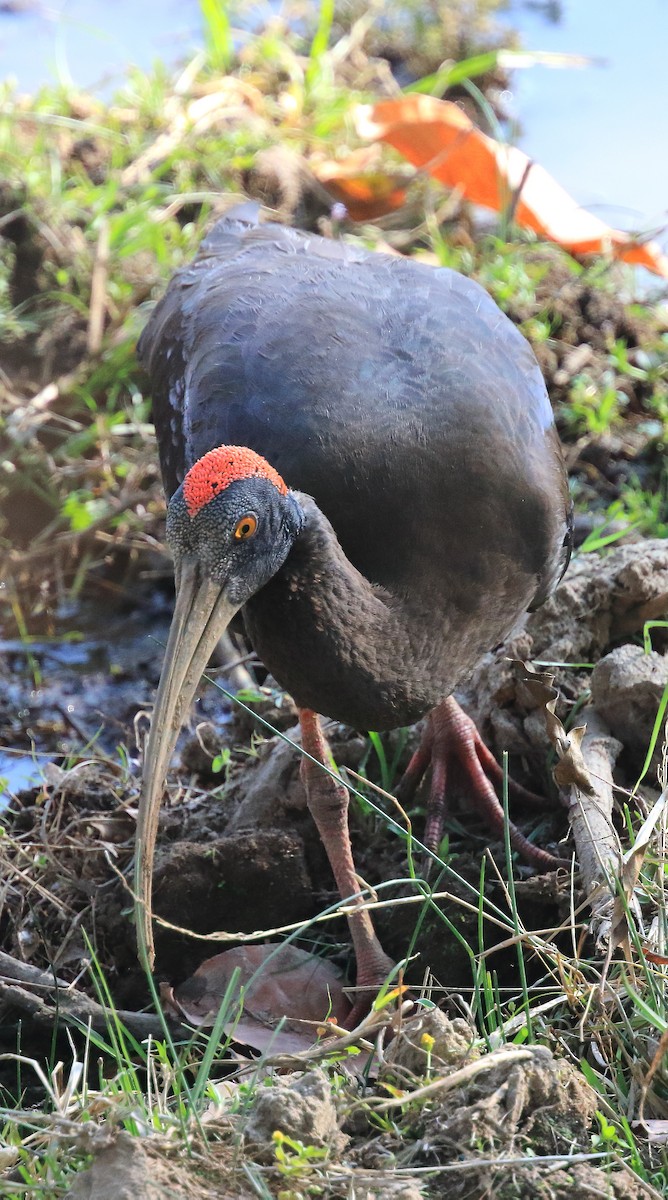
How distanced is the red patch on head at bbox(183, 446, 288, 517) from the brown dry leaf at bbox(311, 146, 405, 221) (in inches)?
159

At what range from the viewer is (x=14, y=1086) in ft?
10.7

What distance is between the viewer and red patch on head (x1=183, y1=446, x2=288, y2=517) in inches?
109

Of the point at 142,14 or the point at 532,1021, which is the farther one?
the point at 142,14

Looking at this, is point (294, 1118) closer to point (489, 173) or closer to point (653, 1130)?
point (653, 1130)

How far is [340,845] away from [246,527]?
1035 millimetres

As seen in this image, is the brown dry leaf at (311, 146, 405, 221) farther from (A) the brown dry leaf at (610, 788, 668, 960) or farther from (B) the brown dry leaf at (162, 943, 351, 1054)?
(A) the brown dry leaf at (610, 788, 668, 960)

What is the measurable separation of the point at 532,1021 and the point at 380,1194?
56cm

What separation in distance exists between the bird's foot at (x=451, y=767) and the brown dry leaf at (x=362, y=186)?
3471mm

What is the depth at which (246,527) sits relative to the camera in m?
2.78

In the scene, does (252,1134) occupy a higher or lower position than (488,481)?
lower

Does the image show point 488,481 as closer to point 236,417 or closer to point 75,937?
point 236,417

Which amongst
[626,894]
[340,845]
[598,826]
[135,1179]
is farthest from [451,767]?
[135,1179]

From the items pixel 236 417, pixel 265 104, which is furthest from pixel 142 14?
pixel 236 417

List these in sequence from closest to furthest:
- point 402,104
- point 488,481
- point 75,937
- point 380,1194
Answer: point 380,1194, point 488,481, point 75,937, point 402,104
